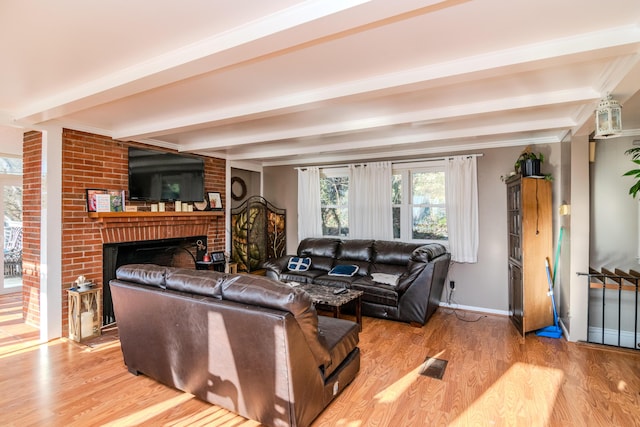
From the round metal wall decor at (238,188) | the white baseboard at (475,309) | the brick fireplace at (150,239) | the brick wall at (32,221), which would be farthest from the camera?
the round metal wall decor at (238,188)

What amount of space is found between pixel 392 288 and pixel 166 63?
3.27 m

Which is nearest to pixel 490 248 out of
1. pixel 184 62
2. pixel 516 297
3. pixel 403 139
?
pixel 516 297

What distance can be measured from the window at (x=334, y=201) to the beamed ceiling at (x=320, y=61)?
2062 millimetres

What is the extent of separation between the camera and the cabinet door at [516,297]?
368cm

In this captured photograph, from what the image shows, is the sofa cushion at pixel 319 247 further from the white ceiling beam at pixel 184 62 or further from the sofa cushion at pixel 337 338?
the white ceiling beam at pixel 184 62

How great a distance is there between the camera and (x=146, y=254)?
4.52 meters

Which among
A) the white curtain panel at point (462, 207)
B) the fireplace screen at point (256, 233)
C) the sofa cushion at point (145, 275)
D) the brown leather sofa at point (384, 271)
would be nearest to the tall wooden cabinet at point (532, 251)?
the white curtain panel at point (462, 207)

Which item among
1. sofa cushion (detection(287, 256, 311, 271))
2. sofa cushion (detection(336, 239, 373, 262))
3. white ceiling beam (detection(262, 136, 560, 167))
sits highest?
white ceiling beam (detection(262, 136, 560, 167))

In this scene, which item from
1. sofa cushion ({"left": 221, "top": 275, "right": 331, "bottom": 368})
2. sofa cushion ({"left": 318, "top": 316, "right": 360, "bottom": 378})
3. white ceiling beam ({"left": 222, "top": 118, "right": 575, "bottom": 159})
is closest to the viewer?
sofa cushion ({"left": 221, "top": 275, "right": 331, "bottom": 368})

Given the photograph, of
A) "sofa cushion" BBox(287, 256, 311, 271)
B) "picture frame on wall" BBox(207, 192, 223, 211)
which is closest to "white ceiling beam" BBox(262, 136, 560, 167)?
"picture frame on wall" BBox(207, 192, 223, 211)

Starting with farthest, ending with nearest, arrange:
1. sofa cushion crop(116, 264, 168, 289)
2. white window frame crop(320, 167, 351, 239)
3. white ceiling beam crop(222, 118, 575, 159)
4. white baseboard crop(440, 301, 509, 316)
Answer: white window frame crop(320, 167, 351, 239) < white baseboard crop(440, 301, 509, 316) < white ceiling beam crop(222, 118, 575, 159) < sofa cushion crop(116, 264, 168, 289)

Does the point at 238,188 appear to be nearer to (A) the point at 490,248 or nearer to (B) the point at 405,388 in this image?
(A) the point at 490,248

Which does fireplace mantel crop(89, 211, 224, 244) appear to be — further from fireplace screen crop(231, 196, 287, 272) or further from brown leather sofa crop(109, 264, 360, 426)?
brown leather sofa crop(109, 264, 360, 426)

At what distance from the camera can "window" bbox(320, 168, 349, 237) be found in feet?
18.2
